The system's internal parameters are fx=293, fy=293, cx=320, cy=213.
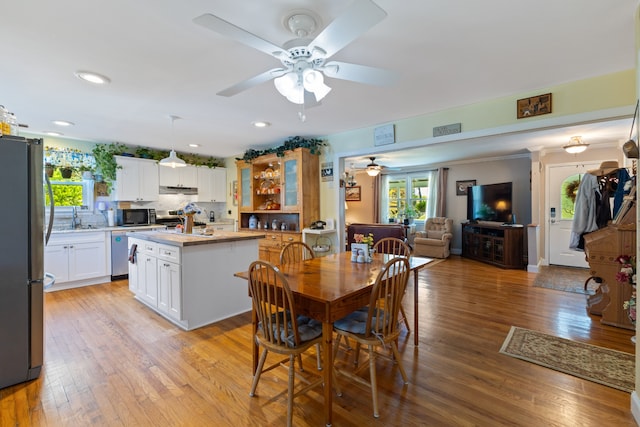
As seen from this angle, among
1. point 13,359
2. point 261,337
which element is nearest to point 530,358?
point 261,337

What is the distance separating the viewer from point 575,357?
2.44m

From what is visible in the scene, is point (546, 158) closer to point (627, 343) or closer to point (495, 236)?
point (495, 236)

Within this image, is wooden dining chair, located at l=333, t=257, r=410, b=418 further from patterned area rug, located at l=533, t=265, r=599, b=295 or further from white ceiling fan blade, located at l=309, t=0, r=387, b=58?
patterned area rug, located at l=533, t=265, r=599, b=295

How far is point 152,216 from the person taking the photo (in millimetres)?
5574

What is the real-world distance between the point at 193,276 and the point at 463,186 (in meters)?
6.84

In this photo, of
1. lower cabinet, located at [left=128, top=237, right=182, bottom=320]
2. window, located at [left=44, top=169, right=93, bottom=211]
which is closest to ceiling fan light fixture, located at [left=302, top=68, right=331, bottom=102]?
lower cabinet, located at [left=128, top=237, right=182, bottom=320]

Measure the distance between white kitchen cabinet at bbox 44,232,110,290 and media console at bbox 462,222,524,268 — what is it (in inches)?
285

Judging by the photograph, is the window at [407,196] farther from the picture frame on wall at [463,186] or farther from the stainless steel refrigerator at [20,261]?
the stainless steel refrigerator at [20,261]

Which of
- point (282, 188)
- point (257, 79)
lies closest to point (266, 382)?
point (257, 79)

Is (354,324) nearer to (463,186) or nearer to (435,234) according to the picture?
(435,234)

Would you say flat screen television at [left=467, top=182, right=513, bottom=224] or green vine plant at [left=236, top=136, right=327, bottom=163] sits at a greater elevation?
green vine plant at [left=236, top=136, right=327, bottom=163]

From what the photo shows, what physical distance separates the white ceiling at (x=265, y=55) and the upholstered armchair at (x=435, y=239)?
4.14 meters

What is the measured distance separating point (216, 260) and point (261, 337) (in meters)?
1.60

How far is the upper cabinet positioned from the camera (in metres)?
4.77
